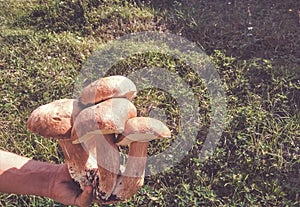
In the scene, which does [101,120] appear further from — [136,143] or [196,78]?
[196,78]

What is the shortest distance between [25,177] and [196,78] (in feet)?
5.90

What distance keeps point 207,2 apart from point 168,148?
5.84 ft

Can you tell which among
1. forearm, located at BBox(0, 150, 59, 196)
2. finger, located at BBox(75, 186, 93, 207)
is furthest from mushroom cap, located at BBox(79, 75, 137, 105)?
forearm, located at BBox(0, 150, 59, 196)

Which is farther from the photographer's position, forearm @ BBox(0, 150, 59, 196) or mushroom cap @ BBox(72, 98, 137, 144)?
forearm @ BBox(0, 150, 59, 196)

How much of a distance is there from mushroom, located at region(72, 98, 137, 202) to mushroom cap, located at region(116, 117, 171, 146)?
27 millimetres

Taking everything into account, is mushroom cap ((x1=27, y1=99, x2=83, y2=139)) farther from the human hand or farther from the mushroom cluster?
the human hand

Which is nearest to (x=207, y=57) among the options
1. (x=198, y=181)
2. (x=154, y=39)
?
(x=154, y=39)

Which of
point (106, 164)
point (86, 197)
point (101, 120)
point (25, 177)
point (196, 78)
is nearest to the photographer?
point (101, 120)

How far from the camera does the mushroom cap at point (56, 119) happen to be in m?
1.53

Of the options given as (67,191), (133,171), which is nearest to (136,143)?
(133,171)

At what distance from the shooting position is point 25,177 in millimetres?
1947

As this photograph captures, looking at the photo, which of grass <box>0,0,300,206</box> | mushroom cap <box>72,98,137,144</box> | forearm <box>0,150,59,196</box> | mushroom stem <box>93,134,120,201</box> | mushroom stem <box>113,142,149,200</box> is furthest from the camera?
grass <box>0,0,300,206</box>

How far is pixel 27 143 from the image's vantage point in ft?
10.3

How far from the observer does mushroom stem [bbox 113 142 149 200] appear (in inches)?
66.3
